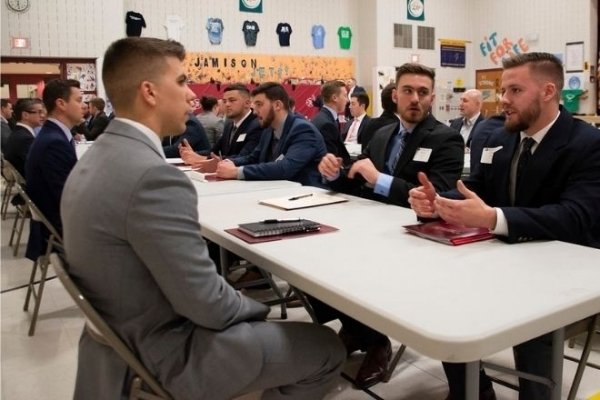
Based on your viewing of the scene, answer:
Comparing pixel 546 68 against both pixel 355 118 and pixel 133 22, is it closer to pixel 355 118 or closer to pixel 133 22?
pixel 355 118

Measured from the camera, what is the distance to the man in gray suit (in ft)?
4.06

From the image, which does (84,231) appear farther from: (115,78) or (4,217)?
(4,217)

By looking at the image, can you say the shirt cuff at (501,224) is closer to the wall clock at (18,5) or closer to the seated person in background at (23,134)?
the seated person in background at (23,134)

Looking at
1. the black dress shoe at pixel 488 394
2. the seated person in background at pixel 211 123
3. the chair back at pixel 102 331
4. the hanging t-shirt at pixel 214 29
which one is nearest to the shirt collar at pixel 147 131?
the chair back at pixel 102 331

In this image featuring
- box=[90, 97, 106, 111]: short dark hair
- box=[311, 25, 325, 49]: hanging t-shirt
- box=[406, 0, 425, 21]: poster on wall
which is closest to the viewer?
box=[90, 97, 106, 111]: short dark hair

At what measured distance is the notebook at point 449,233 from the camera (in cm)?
162

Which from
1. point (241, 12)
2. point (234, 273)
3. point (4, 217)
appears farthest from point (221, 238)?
point (241, 12)

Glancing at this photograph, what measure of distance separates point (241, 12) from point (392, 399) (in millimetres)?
8997

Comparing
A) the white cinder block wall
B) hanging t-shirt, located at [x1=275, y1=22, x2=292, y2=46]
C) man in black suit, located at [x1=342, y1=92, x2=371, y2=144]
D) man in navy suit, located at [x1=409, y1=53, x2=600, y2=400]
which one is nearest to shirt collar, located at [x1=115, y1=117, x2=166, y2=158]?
man in navy suit, located at [x1=409, y1=53, x2=600, y2=400]

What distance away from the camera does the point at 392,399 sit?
2287 millimetres

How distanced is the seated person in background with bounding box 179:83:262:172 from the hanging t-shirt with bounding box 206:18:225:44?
5210 mm

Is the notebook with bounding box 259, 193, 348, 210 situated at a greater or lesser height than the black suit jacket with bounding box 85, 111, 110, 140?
lesser

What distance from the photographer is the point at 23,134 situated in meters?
5.42

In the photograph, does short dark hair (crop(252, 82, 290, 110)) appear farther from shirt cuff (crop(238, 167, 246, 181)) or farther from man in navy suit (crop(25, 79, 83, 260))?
man in navy suit (crop(25, 79, 83, 260))
